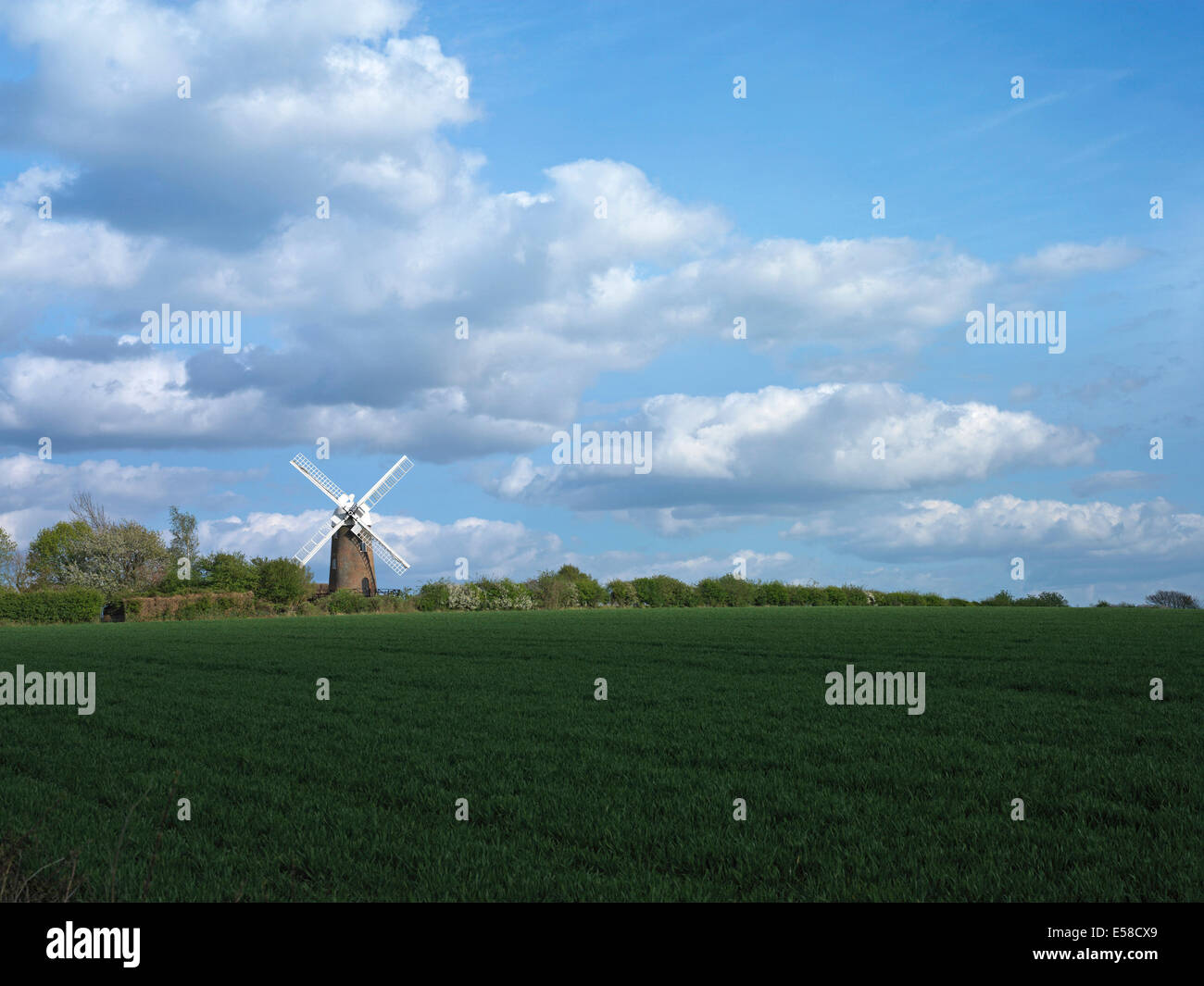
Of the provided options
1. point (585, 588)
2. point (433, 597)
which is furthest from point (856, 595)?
point (433, 597)

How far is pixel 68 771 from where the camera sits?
8.38 meters

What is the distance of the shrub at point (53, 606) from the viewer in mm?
46438

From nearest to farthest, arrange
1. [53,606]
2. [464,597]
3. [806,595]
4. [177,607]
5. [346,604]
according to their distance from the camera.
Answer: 1. [53,606]
2. [177,607]
3. [346,604]
4. [464,597]
5. [806,595]

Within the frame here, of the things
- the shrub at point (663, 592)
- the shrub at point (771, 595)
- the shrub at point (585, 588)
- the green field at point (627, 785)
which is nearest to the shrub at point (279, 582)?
the shrub at point (585, 588)

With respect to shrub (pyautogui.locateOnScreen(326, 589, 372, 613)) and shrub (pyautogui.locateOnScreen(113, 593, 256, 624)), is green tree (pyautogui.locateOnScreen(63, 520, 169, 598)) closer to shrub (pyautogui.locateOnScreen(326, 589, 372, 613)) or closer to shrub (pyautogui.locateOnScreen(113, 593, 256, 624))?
shrub (pyautogui.locateOnScreen(113, 593, 256, 624))

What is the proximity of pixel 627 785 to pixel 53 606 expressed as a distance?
52705mm

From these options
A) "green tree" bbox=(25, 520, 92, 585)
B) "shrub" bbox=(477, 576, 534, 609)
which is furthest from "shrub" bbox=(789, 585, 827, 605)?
"green tree" bbox=(25, 520, 92, 585)

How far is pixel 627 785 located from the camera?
7.07 metres

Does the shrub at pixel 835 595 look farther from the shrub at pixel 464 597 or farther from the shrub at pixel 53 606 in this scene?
the shrub at pixel 53 606

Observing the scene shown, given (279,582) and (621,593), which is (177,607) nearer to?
(279,582)

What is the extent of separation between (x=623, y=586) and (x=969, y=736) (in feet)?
180
